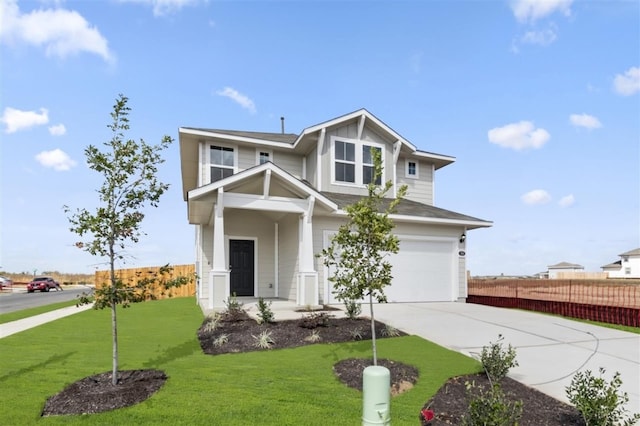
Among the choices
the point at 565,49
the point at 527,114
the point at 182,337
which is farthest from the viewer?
the point at 527,114

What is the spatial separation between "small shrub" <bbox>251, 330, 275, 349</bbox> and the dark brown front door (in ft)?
21.4

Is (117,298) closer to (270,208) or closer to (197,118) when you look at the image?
(270,208)

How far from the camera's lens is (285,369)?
18.1 feet

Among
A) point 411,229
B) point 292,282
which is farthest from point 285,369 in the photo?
point 411,229

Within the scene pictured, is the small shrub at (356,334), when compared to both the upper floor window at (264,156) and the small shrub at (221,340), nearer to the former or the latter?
the small shrub at (221,340)

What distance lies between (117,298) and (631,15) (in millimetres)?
11686

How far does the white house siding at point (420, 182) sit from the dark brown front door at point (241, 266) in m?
7.26

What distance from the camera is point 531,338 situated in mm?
8117

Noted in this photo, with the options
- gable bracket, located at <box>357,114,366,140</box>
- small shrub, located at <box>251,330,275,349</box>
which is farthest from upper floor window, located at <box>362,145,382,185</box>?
small shrub, located at <box>251,330,275,349</box>

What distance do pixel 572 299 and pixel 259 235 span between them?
1165 centimetres

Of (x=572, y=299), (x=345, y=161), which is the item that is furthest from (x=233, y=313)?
(x=572, y=299)

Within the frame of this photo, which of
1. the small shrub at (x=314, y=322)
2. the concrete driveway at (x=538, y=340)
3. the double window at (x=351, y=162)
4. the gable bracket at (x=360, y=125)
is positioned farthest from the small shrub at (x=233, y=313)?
the gable bracket at (x=360, y=125)

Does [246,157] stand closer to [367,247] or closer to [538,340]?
[367,247]

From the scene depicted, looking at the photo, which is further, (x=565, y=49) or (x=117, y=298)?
(x=565, y=49)
